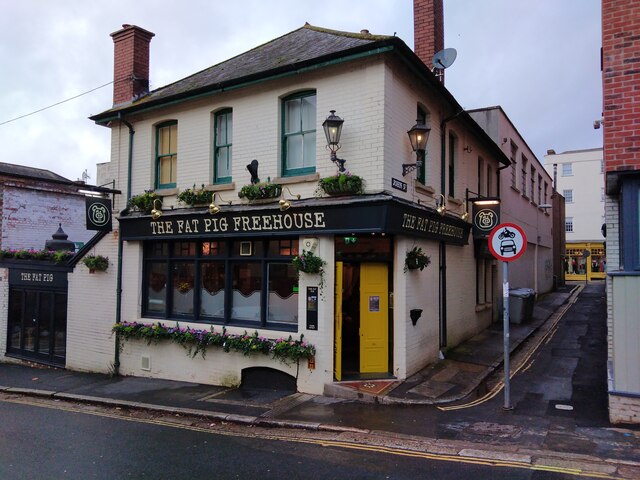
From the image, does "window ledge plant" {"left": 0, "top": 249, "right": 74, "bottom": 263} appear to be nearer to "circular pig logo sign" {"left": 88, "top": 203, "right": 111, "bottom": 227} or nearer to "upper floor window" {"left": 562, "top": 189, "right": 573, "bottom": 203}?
"circular pig logo sign" {"left": 88, "top": 203, "right": 111, "bottom": 227}

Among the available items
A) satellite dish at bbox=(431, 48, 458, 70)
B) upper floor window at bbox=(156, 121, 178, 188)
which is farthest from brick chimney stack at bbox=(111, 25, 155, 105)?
satellite dish at bbox=(431, 48, 458, 70)

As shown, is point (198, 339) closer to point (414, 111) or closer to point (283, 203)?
point (283, 203)

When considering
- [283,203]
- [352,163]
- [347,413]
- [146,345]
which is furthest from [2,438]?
[352,163]

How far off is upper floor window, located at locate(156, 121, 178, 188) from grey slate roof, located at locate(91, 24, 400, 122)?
0.75 meters

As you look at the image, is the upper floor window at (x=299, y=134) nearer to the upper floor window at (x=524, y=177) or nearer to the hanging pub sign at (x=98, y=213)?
the hanging pub sign at (x=98, y=213)

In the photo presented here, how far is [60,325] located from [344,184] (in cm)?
1055

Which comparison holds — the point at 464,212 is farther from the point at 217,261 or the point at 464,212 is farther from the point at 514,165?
the point at 514,165

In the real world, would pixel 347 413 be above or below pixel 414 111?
below

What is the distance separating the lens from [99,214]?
12195 millimetres

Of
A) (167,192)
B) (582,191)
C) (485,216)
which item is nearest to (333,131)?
(167,192)

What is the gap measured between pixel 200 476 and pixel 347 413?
3106 mm

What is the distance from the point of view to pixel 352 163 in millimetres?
9266

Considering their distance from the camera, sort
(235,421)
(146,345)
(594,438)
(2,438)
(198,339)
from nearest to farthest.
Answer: (594,438), (2,438), (235,421), (198,339), (146,345)

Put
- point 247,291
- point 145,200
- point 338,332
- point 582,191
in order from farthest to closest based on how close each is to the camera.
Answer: point 582,191, point 145,200, point 247,291, point 338,332
